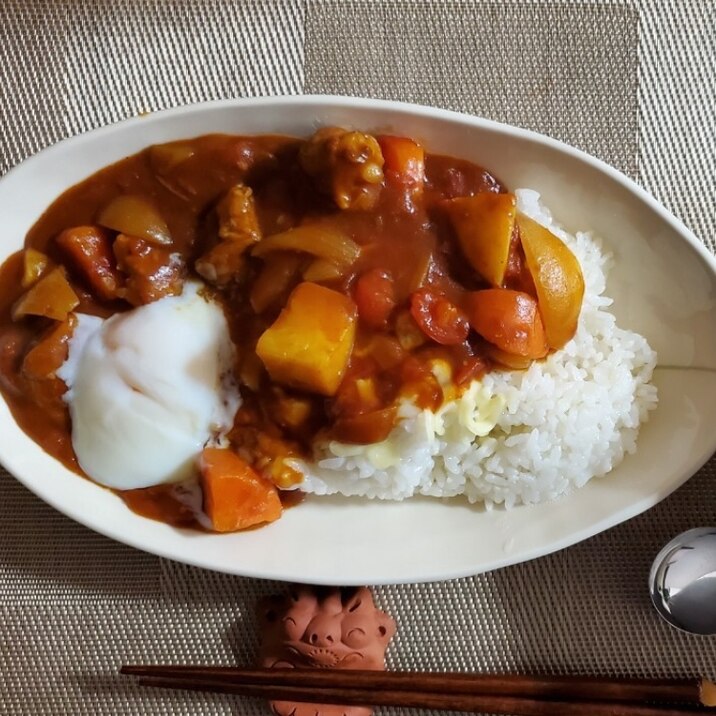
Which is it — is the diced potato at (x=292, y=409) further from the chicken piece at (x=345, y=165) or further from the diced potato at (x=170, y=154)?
the diced potato at (x=170, y=154)

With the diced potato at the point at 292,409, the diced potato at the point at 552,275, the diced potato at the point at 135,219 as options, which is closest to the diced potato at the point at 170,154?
the diced potato at the point at 135,219

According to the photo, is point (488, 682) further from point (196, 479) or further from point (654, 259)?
point (654, 259)

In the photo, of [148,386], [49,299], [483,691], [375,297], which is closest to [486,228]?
[375,297]

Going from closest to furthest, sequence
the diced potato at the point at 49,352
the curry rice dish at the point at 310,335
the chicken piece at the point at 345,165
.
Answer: the chicken piece at the point at 345,165, the curry rice dish at the point at 310,335, the diced potato at the point at 49,352

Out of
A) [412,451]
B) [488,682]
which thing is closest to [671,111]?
[412,451]

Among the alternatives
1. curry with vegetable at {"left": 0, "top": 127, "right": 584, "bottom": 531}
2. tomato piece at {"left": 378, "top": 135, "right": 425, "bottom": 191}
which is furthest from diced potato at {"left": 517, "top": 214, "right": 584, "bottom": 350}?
tomato piece at {"left": 378, "top": 135, "right": 425, "bottom": 191}

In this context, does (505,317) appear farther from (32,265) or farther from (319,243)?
(32,265)
